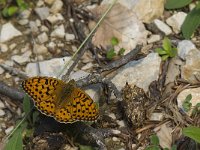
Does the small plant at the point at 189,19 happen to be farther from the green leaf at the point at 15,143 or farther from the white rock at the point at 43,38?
the green leaf at the point at 15,143

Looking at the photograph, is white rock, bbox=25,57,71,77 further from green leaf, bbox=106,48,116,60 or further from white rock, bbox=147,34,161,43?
white rock, bbox=147,34,161,43

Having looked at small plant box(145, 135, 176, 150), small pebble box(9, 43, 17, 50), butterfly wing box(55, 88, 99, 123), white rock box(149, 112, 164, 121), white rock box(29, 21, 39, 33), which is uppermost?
white rock box(29, 21, 39, 33)

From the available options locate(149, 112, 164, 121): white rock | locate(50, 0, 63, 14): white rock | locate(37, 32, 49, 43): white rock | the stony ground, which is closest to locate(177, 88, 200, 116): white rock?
the stony ground

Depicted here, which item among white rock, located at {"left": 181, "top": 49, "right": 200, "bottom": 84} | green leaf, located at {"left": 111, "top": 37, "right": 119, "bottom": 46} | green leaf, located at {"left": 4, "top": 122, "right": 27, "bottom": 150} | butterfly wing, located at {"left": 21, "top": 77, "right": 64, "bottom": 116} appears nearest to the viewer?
butterfly wing, located at {"left": 21, "top": 77, "right": 64, "bottom": 116}

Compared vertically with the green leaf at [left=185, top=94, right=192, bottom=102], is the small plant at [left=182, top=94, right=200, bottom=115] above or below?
below

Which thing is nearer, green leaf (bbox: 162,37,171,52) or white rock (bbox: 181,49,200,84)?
white rock (bbox: 181,49,200,84)

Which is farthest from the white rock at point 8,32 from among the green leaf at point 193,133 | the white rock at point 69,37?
the green leaf at point 193,133

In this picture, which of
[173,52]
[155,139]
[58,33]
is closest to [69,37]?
[58,33]

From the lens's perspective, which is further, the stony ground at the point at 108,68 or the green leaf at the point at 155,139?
the stony ground at the point at 108,68
